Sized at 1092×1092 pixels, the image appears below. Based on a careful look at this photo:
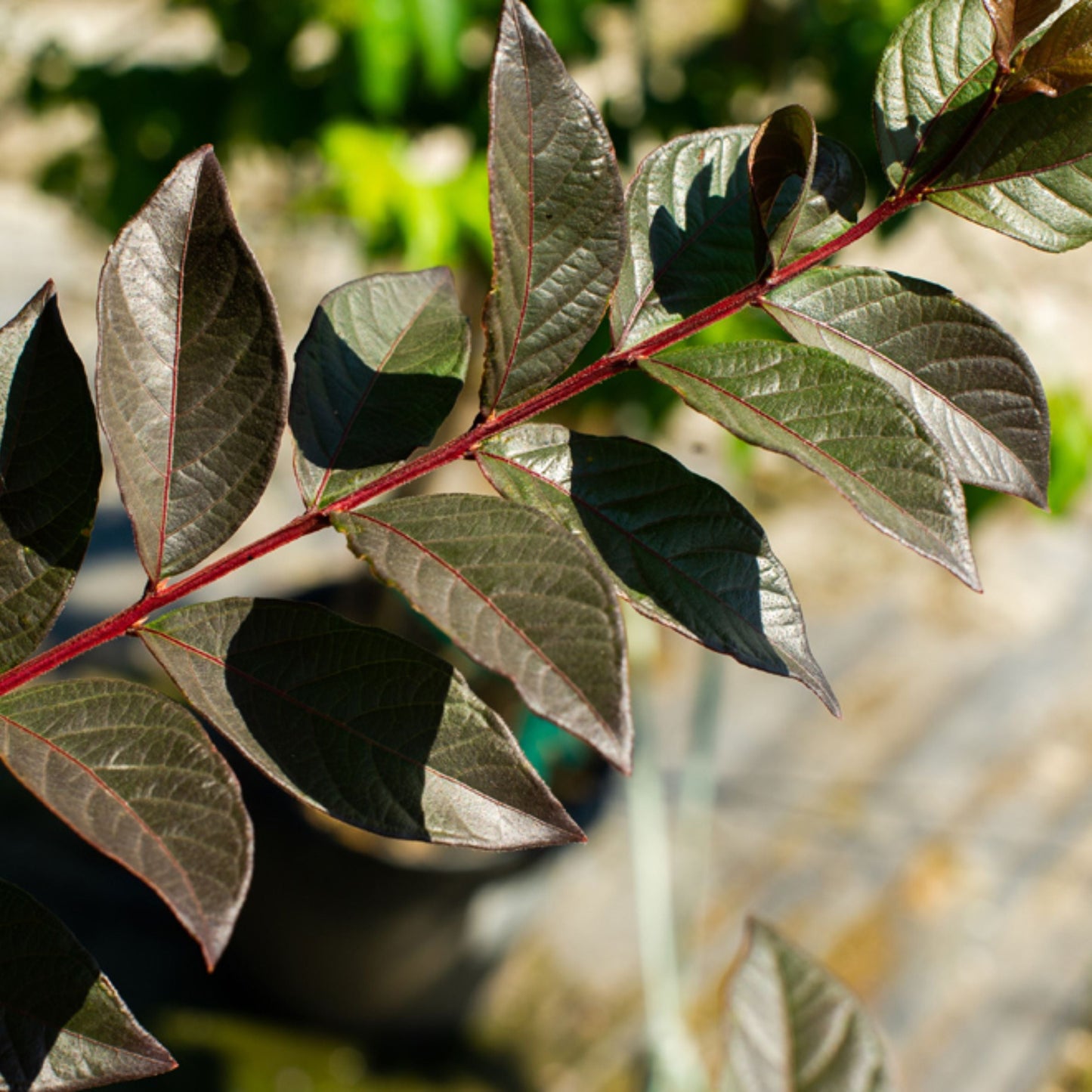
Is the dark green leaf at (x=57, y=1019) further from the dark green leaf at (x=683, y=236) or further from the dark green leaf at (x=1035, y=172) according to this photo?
the dark green leaf at (x=1035, y=172)

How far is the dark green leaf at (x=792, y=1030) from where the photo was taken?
552 mm

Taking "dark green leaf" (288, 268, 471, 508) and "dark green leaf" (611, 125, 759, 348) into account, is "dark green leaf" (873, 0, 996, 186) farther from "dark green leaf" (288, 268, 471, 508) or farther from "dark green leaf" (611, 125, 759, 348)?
"dark green leaf" (288, 268, 471, 508)

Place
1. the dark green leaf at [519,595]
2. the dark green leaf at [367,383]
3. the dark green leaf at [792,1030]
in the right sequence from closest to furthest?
the dark green leaf at [519,595] < the dark green leaf at [367,383] < the dark green leaf at [792,1030]

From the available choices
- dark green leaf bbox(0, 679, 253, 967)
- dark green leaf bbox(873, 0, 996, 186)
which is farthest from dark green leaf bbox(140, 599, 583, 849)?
dark green leaf bbox(873, 0, 996, 186)

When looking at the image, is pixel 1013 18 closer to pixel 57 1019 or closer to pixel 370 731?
pixel 370 731

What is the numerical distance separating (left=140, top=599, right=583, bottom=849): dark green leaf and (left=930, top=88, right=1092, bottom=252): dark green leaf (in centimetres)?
24

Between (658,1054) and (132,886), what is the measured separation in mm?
1159

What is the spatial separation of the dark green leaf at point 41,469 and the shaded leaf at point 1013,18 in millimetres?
318

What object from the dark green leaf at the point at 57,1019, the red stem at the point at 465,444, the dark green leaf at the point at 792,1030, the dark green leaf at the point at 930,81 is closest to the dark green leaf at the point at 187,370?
the red stem at the point at 465,444

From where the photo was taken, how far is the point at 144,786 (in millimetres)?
356

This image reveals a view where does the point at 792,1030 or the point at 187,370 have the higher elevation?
the point at 187,370

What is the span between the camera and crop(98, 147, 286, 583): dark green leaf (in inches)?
14.9

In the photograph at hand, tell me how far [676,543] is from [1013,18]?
199 mm

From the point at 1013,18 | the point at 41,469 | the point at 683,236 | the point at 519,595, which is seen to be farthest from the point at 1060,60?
the point at 41,469
